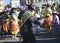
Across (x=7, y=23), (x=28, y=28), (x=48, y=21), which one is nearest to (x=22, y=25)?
(x=28, y=28)

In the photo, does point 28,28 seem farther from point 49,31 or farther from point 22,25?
point 49,31

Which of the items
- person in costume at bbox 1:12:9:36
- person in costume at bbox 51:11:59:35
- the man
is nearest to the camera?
the man

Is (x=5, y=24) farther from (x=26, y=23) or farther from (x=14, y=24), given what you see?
(x=26, y=23)

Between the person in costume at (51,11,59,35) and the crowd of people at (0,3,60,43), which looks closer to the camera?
the crowd of people at (0,3,60,43)

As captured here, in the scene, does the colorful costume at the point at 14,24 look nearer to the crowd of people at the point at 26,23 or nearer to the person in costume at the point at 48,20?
the crowd of people at the point at 26,23

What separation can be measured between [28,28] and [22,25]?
1.01 ft

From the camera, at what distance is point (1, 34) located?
21.5 meters

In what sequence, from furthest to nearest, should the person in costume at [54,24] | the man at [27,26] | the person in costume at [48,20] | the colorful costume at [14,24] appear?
the person in costume at [48,20]
the person in costume at [54,24]
the colorful costume at [14,24]
the man at [27,26]

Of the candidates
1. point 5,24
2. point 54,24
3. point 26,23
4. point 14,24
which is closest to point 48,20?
point 54,24

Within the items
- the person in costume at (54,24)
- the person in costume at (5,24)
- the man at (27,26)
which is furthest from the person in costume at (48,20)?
the man at (27,26)

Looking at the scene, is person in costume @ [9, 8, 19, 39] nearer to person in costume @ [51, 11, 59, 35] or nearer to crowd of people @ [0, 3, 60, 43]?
crowd of people @ [0, 3, 60, 43]

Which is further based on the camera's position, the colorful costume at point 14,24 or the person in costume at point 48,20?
the person in costume at point 48,20

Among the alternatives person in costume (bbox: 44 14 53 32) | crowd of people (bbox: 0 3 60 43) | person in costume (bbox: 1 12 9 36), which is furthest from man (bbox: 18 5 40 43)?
person in costume (bbox: 44 14 53 32)

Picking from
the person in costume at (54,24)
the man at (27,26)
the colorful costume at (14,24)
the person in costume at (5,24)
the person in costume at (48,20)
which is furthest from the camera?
the person in costume at (48,20)
